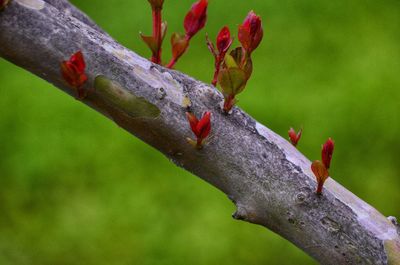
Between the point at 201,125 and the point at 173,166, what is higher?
the point at 201,125

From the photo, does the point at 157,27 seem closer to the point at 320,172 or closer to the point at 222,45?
the point at 222,45

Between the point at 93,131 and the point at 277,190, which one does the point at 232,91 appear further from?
the point at 93,131

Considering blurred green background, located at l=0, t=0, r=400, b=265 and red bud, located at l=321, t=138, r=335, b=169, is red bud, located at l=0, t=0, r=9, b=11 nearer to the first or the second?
red bud, located at l=321, t=138, r=335, b=169

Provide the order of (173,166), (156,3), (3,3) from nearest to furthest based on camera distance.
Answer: (3,3) → (156,3) → (173,166)

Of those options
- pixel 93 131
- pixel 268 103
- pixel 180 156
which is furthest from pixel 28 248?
pixel 180 156

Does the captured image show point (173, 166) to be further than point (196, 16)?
Yes

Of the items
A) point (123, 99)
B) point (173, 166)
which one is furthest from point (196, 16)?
point (173, 166)

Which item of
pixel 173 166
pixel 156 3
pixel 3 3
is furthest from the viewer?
pixel 173 166
